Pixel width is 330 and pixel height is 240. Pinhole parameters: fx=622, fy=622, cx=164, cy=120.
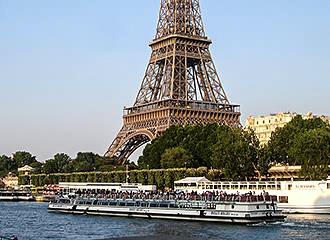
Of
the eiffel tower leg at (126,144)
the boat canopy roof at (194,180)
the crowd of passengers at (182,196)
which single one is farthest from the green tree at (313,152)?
the eiffel tower leg at (126,144)

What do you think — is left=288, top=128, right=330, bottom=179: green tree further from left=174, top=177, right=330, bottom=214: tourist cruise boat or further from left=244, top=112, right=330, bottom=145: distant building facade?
left=244, top=112, right=330, bottom=145: distant building facade

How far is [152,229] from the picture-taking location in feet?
188

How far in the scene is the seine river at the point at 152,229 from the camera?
51500 millimetres

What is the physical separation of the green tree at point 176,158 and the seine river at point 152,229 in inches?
1232

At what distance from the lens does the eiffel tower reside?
4707 inches

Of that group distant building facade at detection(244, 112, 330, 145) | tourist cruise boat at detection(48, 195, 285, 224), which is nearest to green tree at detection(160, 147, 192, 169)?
tourist cruise boat at detection(48, 195, 285, 224)

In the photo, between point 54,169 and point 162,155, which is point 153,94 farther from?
point 54,169

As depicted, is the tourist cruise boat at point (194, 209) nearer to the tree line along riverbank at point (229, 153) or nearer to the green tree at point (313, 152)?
the green tree at point (313, 152)

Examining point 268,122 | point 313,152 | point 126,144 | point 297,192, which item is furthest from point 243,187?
point 268,122

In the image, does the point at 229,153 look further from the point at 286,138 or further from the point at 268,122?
the point at 268,122

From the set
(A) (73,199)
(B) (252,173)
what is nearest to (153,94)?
(B) (252,173)

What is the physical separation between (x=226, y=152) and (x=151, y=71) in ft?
135

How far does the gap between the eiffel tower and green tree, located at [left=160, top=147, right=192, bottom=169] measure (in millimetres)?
12233

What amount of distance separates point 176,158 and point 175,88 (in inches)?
985
